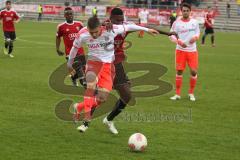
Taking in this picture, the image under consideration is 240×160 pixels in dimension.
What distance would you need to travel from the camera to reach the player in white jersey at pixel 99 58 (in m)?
9.08

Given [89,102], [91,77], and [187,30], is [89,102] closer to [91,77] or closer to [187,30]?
[91,77]

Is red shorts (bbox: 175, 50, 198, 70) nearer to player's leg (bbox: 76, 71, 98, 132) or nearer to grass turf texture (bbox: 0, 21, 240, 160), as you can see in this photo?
grass turf texture (bbox: 0, 21, 240, 160)

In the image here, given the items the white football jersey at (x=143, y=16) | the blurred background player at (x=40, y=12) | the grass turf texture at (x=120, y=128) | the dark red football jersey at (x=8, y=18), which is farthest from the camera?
the blurred background player at (x=40, y=12)

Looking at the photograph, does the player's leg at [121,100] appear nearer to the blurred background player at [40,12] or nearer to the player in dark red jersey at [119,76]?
the player in dark red jersey at [119,76]

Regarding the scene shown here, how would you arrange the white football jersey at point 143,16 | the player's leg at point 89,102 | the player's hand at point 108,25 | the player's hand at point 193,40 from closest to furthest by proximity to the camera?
the player's leg at point 89,102 → the player's hand at point 108,25 → the player's hand at point 193,40 → the white football jersey at point 143,16

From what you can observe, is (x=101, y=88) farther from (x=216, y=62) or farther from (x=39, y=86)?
(x=216, y=62)

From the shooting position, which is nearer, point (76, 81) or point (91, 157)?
point (91, 157)

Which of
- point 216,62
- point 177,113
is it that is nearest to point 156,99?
point 177,113

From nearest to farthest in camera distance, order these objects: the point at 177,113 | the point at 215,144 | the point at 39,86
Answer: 1. the point at 215,144
2. the point at 177,113
3. the point at 39,86

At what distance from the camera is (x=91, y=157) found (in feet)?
25.2

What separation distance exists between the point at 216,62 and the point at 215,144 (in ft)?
48.7

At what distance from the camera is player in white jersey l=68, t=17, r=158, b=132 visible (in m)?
9.08

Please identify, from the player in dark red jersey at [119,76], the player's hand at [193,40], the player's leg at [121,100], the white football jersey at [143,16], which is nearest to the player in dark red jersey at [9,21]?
the player's hand at [193,40]

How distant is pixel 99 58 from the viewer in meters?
9.38
